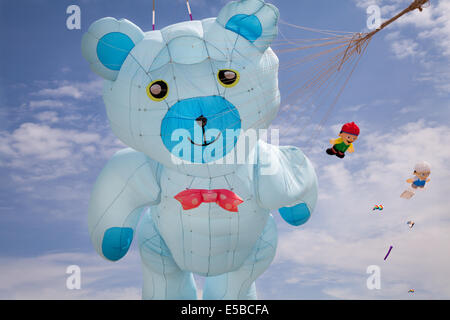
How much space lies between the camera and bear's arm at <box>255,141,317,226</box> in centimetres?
483

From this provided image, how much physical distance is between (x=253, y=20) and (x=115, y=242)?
2731 mm

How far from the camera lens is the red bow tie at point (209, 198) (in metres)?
4.40

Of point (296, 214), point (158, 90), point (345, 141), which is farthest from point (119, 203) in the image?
point (345, 141)

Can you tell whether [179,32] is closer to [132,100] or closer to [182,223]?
[132,100]

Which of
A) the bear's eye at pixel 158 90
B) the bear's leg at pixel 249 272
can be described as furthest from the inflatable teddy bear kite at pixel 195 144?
the bear's leg at pixel 249 272

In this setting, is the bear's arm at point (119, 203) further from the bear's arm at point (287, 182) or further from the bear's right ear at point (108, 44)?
the bear's arm at point (287, 182)

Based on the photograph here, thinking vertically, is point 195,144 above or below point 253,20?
below

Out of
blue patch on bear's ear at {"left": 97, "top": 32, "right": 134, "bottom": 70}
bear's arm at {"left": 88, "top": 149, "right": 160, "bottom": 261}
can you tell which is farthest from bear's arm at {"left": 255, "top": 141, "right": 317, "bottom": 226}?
blue patch on bear's ear at {"left": 97, "top": 32, "right": 134, "bottom": 70}

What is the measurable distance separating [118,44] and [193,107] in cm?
104

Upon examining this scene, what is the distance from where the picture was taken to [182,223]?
4.73 meters

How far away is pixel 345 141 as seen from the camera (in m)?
4.74

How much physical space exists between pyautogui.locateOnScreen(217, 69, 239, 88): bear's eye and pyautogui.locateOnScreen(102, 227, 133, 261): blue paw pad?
1.90 m

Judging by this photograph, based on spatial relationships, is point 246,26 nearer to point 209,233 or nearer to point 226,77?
point 226,77
